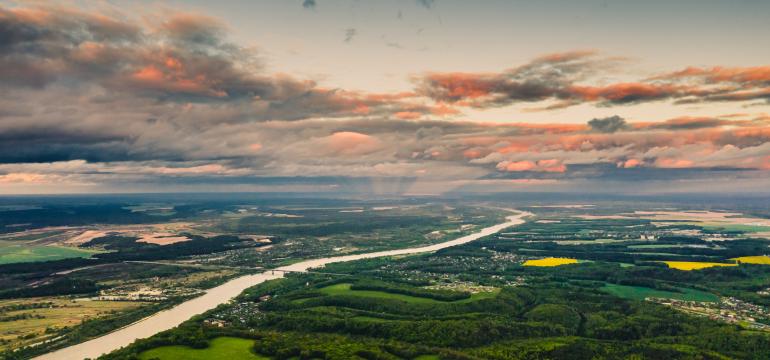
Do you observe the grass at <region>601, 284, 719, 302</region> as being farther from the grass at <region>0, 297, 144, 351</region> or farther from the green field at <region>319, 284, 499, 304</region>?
the grass at <region>0, 297, 144, 351</region>

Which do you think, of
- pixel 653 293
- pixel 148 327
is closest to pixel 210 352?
pixel 148 327

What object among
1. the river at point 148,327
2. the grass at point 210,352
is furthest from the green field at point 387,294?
the grass at point 210,352

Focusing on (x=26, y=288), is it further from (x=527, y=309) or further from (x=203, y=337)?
(x=527, y=309)

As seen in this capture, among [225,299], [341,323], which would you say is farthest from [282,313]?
[225,299]

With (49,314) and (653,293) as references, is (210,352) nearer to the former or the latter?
(49,314)

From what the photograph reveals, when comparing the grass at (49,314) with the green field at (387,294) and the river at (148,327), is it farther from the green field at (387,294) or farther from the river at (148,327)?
the green field at (387,294)

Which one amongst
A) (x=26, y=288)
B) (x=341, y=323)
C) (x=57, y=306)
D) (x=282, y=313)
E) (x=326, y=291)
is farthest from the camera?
(x=26, y=288)
